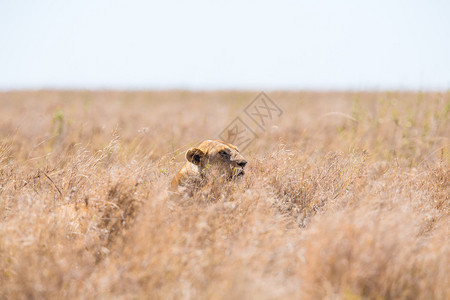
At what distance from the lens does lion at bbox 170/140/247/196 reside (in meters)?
4.43

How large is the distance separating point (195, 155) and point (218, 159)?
297 millimetres

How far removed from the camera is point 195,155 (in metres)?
4.53

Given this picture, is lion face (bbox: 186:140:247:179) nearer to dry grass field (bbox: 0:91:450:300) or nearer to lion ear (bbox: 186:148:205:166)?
lion ear (bbox: 186:148:205:166)

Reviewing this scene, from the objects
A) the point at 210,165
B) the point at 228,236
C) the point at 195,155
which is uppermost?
the point at 195,155

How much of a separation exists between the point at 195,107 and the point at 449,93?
13.5 meters

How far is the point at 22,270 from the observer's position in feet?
9.02

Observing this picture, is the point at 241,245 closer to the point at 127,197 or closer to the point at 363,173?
the point at 127,197

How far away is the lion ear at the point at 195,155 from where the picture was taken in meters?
4.50

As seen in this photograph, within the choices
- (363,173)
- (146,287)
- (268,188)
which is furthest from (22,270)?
(363,173)
